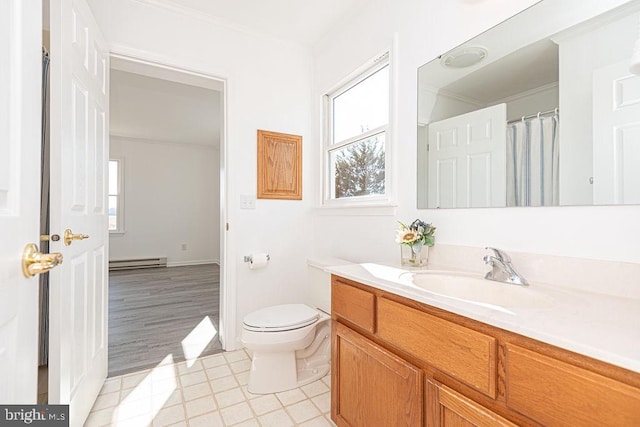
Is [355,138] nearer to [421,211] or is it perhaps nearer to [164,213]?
[421,211]

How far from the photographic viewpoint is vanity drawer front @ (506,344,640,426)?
0.54 metres

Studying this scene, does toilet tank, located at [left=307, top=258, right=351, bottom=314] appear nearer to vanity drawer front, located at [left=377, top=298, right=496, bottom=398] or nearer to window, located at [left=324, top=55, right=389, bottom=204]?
window, located at [left=324, top=55, right=389, bottom=204]

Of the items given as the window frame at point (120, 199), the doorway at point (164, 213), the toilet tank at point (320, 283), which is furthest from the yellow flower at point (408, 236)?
the window frame at point (120, 199)

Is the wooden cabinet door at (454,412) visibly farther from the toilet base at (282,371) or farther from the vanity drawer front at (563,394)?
the toilet base at (282,371)

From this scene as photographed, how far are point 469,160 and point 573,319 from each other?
0.87m

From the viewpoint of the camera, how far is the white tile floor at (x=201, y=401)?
1498 mm

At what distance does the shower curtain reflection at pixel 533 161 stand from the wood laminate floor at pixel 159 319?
7.29 ft

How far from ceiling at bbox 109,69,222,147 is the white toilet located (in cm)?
274

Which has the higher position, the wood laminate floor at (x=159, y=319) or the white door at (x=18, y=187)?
the white door at (x=18, y=187)

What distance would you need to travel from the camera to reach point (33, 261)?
0.65 metres

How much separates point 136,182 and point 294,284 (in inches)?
179

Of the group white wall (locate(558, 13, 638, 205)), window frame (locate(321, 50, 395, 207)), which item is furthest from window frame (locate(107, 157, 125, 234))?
white wall (locate(558, 13, 638, 205))

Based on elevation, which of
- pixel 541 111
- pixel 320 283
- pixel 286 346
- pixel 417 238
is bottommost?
pixel 286 346

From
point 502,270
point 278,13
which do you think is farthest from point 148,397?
point 278,13
